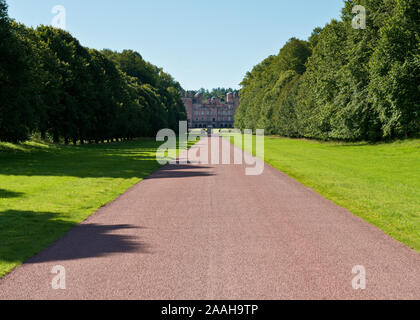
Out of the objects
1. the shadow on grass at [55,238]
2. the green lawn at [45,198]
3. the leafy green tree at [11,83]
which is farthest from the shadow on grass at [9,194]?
the leafy green tree at [11,83]

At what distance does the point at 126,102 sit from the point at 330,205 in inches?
2334

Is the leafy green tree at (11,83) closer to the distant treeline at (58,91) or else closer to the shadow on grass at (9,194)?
the distant treeline at (58,91)

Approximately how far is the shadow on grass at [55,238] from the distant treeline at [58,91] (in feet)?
70.4

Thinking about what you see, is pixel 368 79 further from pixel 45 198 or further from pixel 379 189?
pixel 45 198

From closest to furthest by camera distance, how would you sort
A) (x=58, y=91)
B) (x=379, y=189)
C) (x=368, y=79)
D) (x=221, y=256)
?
(x=221, y=256)
(x=379, y=189)
(x=58, y=91)
(x=368, y=79)

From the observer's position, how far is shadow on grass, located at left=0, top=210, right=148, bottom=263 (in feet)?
23.7

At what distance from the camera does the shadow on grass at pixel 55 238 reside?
23.7ft

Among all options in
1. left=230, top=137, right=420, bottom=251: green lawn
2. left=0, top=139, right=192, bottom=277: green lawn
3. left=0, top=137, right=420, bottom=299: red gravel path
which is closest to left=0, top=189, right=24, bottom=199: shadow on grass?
left=0, top=139, right=192, bottom=277: green lawn

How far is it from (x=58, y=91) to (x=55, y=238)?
3641 centimetres

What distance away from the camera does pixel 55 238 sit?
8406 mm

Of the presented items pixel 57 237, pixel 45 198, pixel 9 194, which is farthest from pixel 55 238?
pixel 9 194

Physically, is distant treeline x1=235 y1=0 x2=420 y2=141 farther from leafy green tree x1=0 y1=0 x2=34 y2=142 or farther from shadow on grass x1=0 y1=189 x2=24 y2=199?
shadow on grass x1=0 y1=189 x2=24 y2=199
